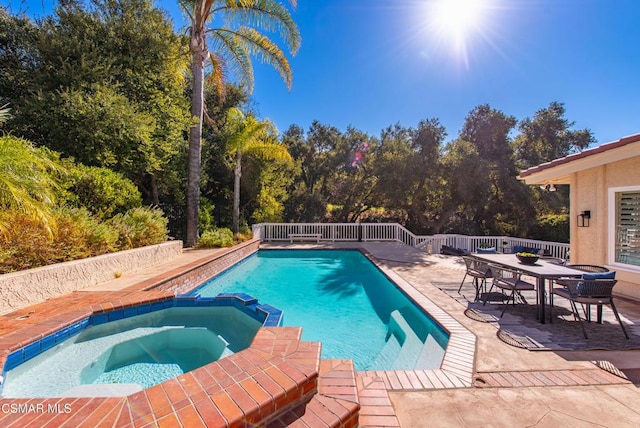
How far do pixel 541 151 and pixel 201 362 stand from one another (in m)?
21.8

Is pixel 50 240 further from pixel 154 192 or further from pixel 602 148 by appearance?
pixel 602 148

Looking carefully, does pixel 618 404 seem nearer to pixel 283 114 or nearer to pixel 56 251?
pixel 56 251

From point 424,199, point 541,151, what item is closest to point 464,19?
point 424,199

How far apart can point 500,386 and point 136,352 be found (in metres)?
4.27

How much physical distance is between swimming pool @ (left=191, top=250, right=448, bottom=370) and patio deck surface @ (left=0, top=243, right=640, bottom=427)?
2.18ft

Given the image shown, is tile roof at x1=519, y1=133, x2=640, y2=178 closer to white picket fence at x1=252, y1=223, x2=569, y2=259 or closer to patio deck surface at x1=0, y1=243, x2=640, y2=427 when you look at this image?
Result: patio deck surface at x1=0, y1=243, x2=640, y2=427

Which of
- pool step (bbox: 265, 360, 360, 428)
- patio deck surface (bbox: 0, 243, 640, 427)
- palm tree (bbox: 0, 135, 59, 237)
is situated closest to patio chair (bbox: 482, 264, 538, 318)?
patio deck surface (bbox: 0, 243, 640, 427)

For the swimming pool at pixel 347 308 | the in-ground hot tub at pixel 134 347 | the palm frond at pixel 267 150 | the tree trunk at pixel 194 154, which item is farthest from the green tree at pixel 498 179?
the in-ground hot tub at pixel 134 347

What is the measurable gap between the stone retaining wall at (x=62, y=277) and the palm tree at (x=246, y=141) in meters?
5.63

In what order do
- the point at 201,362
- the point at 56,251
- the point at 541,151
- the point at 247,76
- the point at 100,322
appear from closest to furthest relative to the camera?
the point at 201,362
the point at 100,322
the point at 56,251
the point at 247,76
the point at 541,151

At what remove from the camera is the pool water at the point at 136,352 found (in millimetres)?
2887

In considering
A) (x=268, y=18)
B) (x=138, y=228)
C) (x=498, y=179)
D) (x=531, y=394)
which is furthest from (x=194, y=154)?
(x=498, y=179)

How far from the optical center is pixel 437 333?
403 centimetres

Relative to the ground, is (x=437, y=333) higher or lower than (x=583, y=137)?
lower
